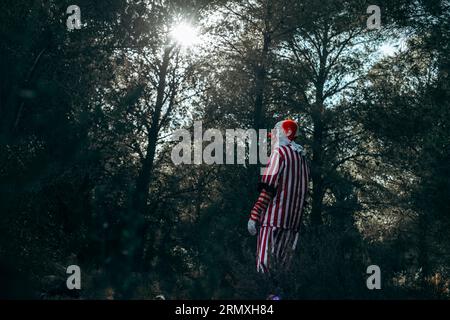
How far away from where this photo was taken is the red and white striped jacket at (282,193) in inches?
323

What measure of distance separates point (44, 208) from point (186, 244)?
19.4 feet

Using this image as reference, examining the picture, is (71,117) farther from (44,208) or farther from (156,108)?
(156,108)

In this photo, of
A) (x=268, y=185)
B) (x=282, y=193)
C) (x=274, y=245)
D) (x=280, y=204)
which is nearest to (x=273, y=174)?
(x=268, y=185)

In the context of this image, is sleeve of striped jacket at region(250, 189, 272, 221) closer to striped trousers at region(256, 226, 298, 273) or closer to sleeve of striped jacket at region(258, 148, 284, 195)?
sleeve of striped jacket at region(258, 148, 284, 195)

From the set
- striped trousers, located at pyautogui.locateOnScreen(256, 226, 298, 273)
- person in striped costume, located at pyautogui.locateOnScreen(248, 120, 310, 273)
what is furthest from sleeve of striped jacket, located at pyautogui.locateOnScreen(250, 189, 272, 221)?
striped trousers, located at pyautogui.locateOnScreen(256, 226, 298, 273)

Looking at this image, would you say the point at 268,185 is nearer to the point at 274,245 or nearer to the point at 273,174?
the point at 273,174

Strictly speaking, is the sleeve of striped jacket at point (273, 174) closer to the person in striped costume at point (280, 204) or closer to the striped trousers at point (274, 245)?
the person in striped costume at point (280, 204)

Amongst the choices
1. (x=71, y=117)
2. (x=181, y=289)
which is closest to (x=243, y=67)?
(x=71, y=117)

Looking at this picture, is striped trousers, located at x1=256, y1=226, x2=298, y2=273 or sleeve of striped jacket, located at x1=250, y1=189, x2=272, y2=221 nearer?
striped trousers, located at x1=256, y1=226, x2=298, y2=273

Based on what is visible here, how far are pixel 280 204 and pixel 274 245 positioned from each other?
20.9 inches

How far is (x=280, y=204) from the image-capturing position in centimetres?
823

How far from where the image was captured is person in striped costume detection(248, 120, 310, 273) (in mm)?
8172

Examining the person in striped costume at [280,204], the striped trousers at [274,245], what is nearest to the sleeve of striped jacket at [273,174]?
the person in striped costume at [280,204]

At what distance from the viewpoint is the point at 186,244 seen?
1552 centimetres
